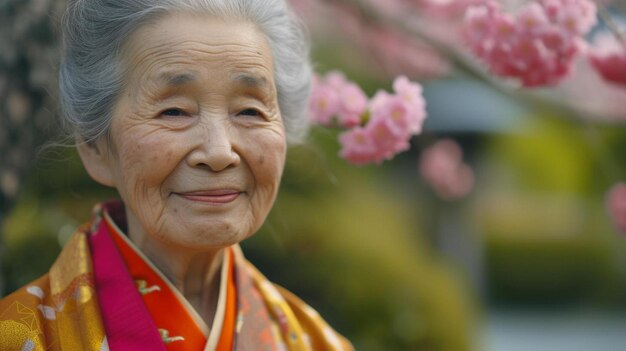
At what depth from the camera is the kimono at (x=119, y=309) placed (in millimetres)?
1863

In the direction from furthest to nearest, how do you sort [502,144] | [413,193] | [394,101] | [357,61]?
1. [502,144]
2. [413,193]
3. [357,61]
4. [394,101]

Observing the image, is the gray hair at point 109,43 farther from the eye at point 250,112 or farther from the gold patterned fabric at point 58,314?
the gold patterned fabric at point 58,314

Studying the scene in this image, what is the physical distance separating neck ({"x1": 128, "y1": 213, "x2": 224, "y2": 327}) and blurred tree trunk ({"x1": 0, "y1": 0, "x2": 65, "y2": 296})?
795mm

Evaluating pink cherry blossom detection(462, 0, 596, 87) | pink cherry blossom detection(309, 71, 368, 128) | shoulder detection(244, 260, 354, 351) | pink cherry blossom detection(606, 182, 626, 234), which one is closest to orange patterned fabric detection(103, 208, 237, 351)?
shoulder detection(244, 260, 354, 351)

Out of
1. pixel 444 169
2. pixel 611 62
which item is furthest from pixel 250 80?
pixel 444 169

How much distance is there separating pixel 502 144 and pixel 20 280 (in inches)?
322

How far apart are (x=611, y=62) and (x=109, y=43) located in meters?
2.15

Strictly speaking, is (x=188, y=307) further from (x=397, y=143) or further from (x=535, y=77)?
(x=535, y=77)

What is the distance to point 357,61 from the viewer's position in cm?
591

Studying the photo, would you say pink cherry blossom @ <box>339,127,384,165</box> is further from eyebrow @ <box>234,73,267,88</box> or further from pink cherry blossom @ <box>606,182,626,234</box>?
pink cherry blossom @ <box>606,182,626,234</box>

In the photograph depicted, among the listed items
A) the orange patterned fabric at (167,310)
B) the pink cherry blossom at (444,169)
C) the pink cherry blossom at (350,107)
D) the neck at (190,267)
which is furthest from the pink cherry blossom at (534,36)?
the pink cherry blossom at (444,169)

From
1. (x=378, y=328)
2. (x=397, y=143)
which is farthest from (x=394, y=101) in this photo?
(x=378, y=328)

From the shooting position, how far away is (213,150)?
5.91ft

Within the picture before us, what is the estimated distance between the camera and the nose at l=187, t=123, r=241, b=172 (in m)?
1.80
